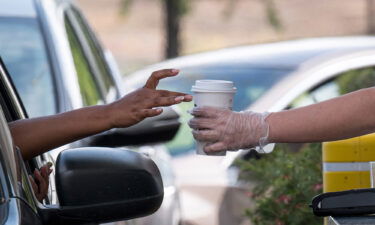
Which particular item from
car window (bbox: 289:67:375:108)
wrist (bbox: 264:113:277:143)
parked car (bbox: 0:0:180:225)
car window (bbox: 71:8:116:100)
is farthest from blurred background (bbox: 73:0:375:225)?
wrist (bbox: 264:113:277:143)

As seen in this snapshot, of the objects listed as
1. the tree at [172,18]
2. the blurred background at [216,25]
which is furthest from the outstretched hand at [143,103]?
the blurred background at [216,25]

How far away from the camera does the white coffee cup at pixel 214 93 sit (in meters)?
3.84

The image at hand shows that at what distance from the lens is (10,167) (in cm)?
307

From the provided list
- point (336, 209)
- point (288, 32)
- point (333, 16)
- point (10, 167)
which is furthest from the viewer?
point (333, 16)

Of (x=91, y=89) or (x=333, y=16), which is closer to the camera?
(x=91, y=89)

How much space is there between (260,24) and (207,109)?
2786 cm

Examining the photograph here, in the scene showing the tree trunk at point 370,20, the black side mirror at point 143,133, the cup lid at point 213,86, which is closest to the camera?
the cup lid at point 213,86

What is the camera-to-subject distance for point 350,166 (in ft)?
16.3

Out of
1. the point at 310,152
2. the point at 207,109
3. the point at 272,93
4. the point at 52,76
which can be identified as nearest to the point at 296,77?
the point at 272,93

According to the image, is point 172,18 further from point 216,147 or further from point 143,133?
point 216,147

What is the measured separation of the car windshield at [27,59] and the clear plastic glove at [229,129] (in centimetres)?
150

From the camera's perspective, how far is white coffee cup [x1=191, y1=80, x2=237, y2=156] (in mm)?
3838

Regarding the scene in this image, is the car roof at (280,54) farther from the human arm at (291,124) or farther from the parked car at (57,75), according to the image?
the human arm at (291,124)

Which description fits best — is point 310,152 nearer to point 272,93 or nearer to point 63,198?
point 272,93
